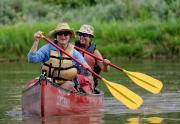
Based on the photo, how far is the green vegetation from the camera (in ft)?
74.9

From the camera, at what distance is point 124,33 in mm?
23266

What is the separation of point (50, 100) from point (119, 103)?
244 centimetres

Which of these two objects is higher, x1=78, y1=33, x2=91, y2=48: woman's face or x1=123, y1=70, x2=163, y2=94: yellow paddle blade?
x1=78, y1=33, x2=91, y2=48: woman's face

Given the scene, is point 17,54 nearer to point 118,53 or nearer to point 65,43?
point 118,53

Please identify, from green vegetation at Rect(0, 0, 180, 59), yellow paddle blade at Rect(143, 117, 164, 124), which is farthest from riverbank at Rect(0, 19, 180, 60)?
yellow paddle blade at Rect(143, 117, 164, 124)

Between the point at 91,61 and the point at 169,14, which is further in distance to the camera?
the point at 169,14

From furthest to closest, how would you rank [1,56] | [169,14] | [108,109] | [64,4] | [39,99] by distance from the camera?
[64,4] → [169,14] → [1,56] → [108,109] → [39,99]

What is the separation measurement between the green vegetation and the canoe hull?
36.8 feet

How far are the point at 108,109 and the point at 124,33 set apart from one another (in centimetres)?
1115

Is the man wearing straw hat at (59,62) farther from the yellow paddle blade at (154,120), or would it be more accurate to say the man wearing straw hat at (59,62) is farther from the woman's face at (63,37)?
the yellow paddle blade at (154,120)

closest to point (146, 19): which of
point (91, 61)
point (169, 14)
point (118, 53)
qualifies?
point (169, 14)

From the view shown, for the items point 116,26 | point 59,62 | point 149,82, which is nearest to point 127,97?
point 149,82

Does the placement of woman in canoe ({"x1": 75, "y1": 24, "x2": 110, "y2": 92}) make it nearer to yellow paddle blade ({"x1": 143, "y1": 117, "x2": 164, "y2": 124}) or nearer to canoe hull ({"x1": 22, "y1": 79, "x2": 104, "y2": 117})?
canoe hull ({"x1": 22, "y1": 79, "x2": 104, "y2": 117})

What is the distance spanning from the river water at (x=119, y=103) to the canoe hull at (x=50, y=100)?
123 millimetres
